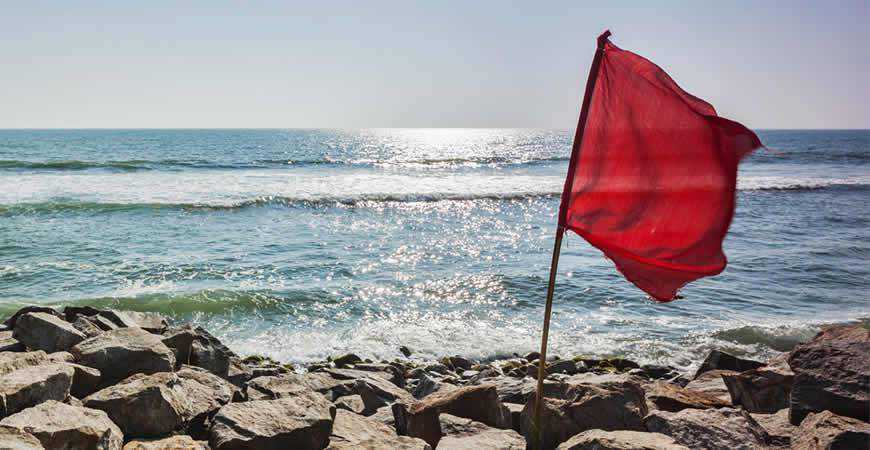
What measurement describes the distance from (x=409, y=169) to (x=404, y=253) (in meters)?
38.0

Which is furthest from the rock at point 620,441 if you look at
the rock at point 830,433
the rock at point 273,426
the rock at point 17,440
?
the rock at point 17,440

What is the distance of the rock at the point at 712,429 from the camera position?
4.63m

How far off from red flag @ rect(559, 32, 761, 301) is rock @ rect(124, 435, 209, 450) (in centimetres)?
308

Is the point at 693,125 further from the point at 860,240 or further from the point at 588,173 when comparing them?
the point at 860,240

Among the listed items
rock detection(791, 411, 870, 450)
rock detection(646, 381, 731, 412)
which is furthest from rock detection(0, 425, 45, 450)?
rock detection(791, 411, 870, 450)

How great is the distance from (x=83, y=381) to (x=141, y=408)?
3.54 feet

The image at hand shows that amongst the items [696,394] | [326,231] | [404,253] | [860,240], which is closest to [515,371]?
[696,394]

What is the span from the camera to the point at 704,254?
11.8 ft

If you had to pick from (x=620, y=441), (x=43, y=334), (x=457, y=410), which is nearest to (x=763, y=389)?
(x=620, y=441)

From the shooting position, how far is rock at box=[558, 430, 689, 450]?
4230 millimetres

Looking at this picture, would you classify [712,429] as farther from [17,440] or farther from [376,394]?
[17,440]

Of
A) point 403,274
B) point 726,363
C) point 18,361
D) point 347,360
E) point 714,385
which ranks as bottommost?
point 347,360

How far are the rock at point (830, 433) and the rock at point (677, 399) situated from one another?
38.0 inches

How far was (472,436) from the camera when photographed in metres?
4.97
